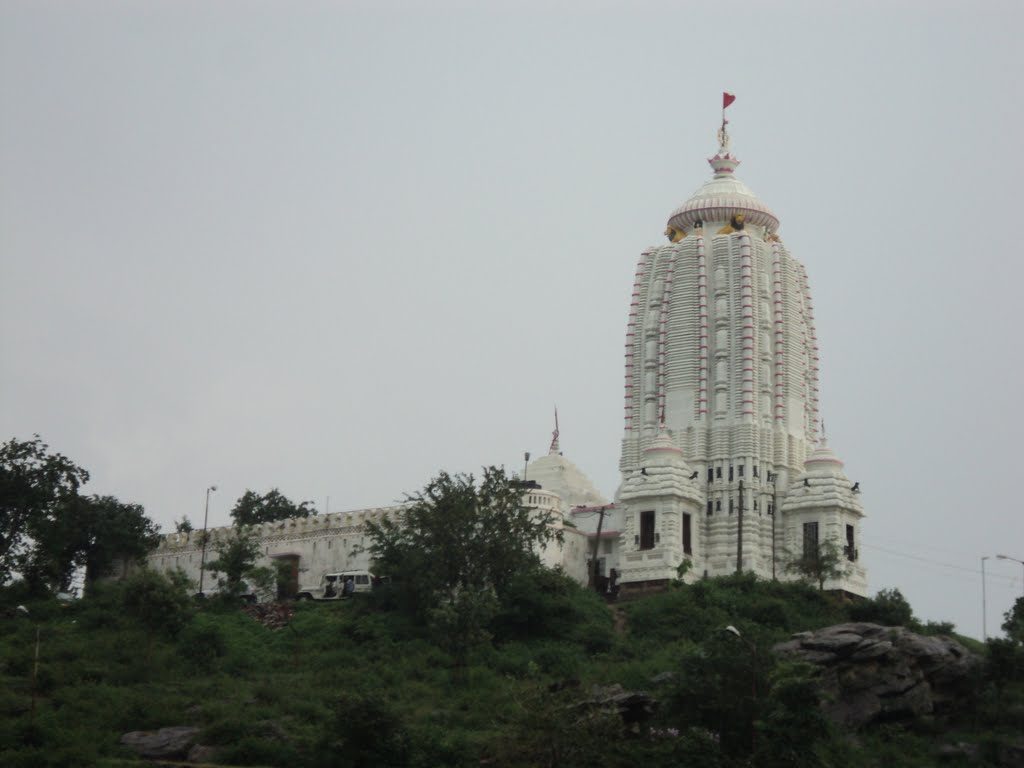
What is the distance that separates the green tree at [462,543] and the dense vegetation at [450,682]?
1.05m

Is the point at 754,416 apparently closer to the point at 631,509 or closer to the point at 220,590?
the point at 631,509

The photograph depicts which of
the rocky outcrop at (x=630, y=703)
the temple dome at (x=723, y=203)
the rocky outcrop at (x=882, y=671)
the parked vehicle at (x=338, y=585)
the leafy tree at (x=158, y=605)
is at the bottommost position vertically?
the rocky outcrop at (x=630, y=703)

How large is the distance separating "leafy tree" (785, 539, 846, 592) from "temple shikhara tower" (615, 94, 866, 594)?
266mm

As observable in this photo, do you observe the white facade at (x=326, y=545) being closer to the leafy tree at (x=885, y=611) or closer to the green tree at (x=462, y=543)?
the green tree at (x=462, y=543)

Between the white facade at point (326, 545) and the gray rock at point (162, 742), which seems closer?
the gray rock at point (162, 742)

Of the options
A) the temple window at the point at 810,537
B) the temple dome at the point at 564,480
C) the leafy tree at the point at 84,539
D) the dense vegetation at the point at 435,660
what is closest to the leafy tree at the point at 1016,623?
the dense vegetation at the point at 435,660

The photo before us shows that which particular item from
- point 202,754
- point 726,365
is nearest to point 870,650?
point 202,754

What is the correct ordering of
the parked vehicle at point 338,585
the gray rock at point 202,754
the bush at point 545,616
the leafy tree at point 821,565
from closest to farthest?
1. the gray rock at point 202,754
2. the bush at point 545,616
3. the leafy tree at point 821,565
4. the parked vehicle at point 338,585

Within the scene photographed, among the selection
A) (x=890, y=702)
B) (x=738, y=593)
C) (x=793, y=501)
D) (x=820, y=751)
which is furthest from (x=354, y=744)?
(x=793, y=501)

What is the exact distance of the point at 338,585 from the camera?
79.9 m

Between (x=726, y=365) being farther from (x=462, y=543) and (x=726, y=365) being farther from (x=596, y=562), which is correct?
(x=462, y=543)

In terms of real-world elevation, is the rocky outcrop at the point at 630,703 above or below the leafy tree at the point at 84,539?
below

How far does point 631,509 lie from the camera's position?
8112 centimetres

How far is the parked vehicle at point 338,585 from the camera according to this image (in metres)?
78.5
